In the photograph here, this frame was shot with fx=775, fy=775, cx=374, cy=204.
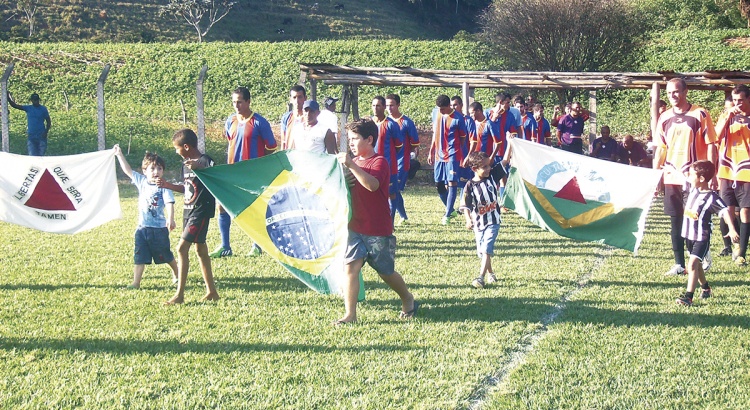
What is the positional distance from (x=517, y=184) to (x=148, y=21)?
169 ft

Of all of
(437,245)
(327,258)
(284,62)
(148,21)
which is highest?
(148,21)

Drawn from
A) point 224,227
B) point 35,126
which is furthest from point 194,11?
point 224,227

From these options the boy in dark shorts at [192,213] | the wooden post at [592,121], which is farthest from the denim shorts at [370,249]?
the wooden post at [592,121]

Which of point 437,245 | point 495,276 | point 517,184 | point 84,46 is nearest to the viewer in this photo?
point 495,276

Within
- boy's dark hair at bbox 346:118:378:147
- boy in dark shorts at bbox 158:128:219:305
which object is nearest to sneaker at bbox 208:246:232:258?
boy in dark shorts at bbox 158:128:219:305

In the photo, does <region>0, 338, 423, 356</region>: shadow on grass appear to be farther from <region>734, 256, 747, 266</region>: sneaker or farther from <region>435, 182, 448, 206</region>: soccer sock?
<region>435, 182, 448, 206</region>: soccer sock

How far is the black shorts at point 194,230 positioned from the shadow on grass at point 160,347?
1.38m

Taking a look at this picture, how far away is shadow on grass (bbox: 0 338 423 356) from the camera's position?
543 centimetres

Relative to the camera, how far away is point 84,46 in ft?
127

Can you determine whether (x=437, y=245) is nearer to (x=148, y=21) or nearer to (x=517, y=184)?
(x=517, y=184)

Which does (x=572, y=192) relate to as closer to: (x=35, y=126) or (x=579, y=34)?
(x=35, y=126)

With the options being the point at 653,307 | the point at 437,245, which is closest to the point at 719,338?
the point at 653,307

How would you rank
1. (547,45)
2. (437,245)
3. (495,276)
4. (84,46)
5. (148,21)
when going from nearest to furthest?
1. (495,276)
2. (437,245)
3. (547,45)
4. (84,46)
5. (148,21)

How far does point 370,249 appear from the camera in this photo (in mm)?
6125
